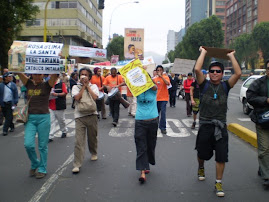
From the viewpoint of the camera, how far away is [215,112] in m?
4.30

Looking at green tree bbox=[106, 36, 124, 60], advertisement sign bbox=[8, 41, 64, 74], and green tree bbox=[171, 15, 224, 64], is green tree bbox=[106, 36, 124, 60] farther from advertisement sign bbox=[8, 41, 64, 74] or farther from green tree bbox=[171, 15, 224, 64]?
advertisement sign bbox=[8, 41, 64, 74]

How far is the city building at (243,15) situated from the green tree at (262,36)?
48.3ft

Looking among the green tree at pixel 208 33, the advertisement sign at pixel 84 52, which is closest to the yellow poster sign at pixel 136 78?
the advertisement sign at pixel 84 52

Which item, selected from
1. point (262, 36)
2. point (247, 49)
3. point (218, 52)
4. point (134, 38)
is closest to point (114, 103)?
point (218, 52)

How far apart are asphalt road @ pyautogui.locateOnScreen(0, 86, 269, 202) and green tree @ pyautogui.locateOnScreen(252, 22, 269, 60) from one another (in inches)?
2197

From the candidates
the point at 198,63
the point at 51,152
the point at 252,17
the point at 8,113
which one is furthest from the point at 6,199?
the point at 252,17

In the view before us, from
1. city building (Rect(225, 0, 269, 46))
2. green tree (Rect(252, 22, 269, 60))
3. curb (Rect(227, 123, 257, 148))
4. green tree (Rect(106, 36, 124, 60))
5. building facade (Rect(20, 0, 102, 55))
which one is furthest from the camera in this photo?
green tree (Rect(106, 36, 124, 60))

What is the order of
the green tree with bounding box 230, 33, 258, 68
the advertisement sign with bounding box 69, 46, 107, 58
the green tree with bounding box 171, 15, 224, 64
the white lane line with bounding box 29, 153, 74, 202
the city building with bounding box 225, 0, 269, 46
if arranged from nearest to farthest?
the white lane line with bounding box 29, 153, 74, 202 < the advertisement sign with bounding box 69, 46, 107, 58 < the green tree with bounding box 171, 15, 224, 64 < the green tree with bounding box 230, 33, 258, 68 < the city building with bounding box 225, 0, 269, 46

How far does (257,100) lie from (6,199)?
12.4ft

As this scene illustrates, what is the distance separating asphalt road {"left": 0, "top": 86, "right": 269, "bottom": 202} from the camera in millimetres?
4152

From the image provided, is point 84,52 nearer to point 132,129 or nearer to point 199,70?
point 132,129

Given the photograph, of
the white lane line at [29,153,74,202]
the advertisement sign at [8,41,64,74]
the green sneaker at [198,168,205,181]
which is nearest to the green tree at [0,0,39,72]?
the advertisement sign at [8,41,64,74]

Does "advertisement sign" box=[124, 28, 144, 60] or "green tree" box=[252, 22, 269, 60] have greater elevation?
"green tree" box=[252, 22, 269, 60]

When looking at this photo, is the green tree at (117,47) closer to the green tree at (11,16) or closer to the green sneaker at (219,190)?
the green tree at (11,16)
